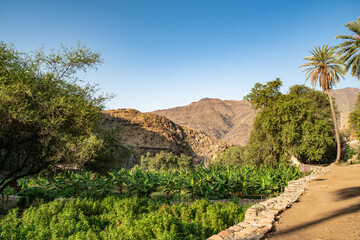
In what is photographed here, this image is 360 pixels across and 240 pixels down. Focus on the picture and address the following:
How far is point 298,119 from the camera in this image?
76.0 ft

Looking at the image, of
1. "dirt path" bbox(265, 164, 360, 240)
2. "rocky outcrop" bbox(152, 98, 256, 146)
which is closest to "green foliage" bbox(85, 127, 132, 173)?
"dirt path" bbox(265, 164, 360, 240)

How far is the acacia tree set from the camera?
776 cm

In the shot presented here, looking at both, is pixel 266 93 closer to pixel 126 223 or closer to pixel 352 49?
pixel 352 49

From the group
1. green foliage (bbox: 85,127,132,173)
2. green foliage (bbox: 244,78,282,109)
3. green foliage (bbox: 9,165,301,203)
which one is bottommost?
green foliage (bbox: 9,165,301,203)

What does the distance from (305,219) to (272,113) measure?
21041 millimetres

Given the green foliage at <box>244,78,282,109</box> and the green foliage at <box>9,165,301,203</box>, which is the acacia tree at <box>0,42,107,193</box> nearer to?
the green foliage at <box>9,165,301,203</box>

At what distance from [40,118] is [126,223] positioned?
5.41m

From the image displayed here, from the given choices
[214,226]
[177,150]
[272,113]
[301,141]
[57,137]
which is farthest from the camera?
[177,150]

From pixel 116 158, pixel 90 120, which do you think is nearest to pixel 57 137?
pixel 90 120

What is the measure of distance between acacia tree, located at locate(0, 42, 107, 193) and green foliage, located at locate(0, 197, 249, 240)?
2.05m

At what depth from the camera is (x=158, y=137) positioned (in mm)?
56375

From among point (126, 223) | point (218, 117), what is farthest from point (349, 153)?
point (218, 117)

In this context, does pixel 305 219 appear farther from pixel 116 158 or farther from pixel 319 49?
pixel 319 49

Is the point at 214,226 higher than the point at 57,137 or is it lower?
lower
